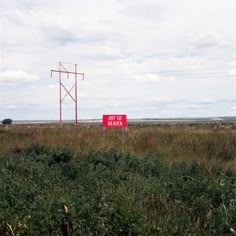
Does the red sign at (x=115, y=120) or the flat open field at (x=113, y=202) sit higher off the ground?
the red sign at (x=115, y=120)

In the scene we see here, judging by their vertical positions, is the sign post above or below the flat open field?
above

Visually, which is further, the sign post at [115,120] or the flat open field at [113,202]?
the sign post at [115,120]

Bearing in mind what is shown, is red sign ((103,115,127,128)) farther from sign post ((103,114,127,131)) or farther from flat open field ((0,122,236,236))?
flat open field ((0,122,236,236))

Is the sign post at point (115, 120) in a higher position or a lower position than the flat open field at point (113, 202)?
higher

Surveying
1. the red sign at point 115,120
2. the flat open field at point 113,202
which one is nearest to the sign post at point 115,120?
the red sign at point 115,120

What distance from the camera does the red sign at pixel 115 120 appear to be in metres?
20.5

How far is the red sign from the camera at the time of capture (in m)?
20.5

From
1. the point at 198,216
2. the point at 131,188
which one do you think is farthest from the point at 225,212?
the point at 131,188

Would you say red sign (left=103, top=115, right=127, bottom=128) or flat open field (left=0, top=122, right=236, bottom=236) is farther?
red sign (left=103, top=115, right=127, bottom=128)

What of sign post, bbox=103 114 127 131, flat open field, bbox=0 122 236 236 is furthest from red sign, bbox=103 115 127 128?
flat open field, bbox=0 122 236 236

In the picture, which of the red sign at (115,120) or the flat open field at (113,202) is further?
the red sign at (115,120)

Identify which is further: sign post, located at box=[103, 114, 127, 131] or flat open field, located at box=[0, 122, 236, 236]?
sign post, located at box=[103, 114, 127, 131]

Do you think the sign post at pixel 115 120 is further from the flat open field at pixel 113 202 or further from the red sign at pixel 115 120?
the flat open field at pixel 113 202

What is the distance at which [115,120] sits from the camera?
67.5ft
